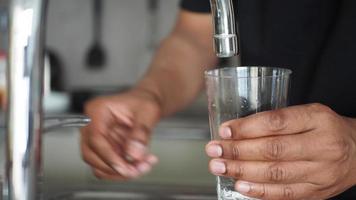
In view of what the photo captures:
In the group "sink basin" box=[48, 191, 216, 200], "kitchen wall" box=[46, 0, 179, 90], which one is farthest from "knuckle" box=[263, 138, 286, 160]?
"kitchen wall" box=[46, 0, 179, 90]

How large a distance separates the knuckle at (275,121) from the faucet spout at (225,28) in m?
0.08

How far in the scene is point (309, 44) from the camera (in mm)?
953

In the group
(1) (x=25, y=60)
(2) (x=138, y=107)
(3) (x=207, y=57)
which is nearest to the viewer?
(1) (x=25, y=60)

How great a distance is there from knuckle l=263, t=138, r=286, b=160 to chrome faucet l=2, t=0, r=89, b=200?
0.64ft

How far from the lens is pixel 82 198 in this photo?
84 cm

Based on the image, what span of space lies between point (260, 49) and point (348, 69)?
0.15 m

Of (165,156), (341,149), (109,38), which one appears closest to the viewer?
A: (341,149)

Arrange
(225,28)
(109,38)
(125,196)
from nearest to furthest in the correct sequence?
(225,28) < (125,196) < (109,38)

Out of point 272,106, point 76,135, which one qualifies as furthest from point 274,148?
point 76,135

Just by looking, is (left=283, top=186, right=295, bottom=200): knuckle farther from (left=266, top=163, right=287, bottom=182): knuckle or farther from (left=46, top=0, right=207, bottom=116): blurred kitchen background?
(left=46, top=0, right=207, bottom=116): blurred kitchen background

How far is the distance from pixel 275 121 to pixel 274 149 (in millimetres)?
25

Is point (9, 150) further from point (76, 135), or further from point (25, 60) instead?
point (76, 135)

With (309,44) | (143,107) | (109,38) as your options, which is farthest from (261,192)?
(109,38)

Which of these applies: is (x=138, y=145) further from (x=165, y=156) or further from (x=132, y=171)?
(x=165, y=156)
